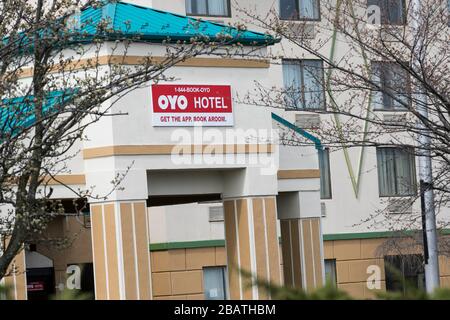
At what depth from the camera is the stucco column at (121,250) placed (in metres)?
19.5

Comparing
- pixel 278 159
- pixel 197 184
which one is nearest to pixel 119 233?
pixel 197 184

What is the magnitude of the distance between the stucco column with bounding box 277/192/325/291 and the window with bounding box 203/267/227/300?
8.48 metres

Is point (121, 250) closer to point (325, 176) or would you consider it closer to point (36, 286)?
point (36, 286)

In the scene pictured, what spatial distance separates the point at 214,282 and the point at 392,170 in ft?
21.8

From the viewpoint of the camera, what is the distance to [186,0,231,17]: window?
3177 centimetres

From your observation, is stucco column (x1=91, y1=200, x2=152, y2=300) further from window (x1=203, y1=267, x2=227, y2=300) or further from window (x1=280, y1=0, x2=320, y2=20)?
window (x1=280, y1=0, x2=320, y2=20)

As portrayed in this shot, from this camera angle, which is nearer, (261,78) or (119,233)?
(119,233)

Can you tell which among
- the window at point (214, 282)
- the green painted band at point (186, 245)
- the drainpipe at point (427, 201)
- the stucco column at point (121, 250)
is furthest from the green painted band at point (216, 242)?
the stucco column at point (121, 250)

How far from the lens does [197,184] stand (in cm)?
2117

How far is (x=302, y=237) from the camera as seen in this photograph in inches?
905

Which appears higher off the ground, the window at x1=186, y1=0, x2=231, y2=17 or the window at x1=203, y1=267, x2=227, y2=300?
the window at x1=186, y1=0, x2=231, y2=17

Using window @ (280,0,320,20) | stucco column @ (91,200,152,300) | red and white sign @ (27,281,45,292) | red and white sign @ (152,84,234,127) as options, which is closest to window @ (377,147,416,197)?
Answer: window @ (280,0,320,20)
